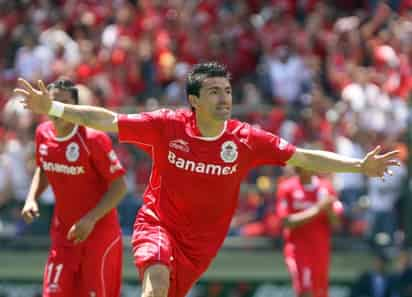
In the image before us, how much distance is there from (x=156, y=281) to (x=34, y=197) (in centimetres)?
229

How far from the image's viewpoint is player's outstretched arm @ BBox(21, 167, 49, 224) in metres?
9.94

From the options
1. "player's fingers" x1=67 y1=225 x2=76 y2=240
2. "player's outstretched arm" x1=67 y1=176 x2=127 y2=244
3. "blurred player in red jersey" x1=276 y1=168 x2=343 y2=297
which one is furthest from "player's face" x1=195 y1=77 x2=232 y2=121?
"blurred player in red jersey" x1=276 y1=168 x2=343 y2=297

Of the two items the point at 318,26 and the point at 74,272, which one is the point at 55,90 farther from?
the point at 318,26

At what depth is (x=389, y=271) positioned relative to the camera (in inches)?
580

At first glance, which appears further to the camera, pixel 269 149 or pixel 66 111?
pixel 269 149

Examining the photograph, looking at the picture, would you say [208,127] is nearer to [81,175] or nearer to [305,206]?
[81,175]

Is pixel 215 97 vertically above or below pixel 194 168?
above

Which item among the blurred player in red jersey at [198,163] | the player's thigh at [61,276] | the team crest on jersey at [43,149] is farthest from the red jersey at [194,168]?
the team crest on jersey at [43,149]

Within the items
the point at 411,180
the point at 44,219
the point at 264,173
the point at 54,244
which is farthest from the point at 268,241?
the point at 54,244

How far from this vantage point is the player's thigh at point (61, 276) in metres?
9.69

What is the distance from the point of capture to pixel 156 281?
27.4ft

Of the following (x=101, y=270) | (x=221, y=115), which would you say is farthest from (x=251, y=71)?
(x=221, y=115)

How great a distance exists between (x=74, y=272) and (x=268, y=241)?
598 cm

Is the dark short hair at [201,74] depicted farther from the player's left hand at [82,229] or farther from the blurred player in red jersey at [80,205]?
the player's left hand at [82,229]
